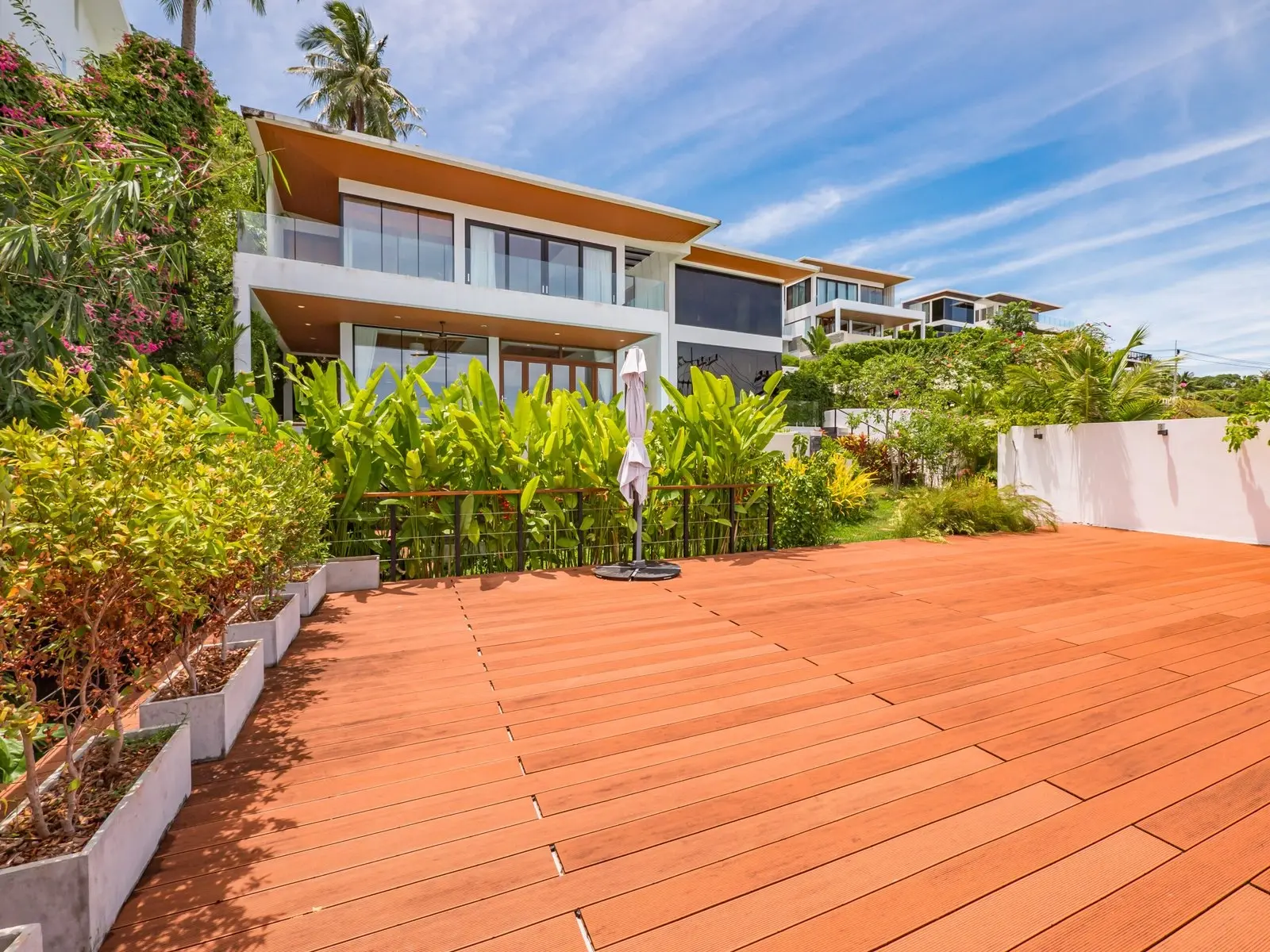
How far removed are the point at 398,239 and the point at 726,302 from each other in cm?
1023

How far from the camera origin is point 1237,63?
325 inches

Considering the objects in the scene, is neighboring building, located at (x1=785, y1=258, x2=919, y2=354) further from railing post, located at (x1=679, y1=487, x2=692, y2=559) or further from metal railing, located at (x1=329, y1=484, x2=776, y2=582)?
railing post, located at (x1=679, y1=487, x2=692, y2=559)

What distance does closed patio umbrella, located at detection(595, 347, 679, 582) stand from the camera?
16.9ft

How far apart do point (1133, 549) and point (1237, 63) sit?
7333 millimetres

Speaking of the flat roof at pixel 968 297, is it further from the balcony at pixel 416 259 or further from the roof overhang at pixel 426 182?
the balcony at pixel 416 259

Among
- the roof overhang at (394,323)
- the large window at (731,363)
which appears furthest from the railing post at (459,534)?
the large window at (731,363)

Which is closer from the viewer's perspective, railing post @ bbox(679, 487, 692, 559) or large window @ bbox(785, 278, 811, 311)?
railing post @ bbox(679, 487, 692, 559)

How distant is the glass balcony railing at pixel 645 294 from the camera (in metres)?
14.2

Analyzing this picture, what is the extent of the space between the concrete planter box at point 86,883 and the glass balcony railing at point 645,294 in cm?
1361

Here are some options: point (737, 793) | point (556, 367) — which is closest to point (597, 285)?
point (556, 367)

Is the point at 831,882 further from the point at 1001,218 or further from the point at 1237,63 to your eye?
the point at 1001,218

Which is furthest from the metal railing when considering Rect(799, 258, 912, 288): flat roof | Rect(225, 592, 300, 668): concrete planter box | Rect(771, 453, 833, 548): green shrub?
Rect(799, 258, 912, 288): flat roof

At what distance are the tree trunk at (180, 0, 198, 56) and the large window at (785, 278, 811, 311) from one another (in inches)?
1272

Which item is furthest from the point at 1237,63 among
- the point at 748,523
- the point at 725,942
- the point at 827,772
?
the point at 725,942
